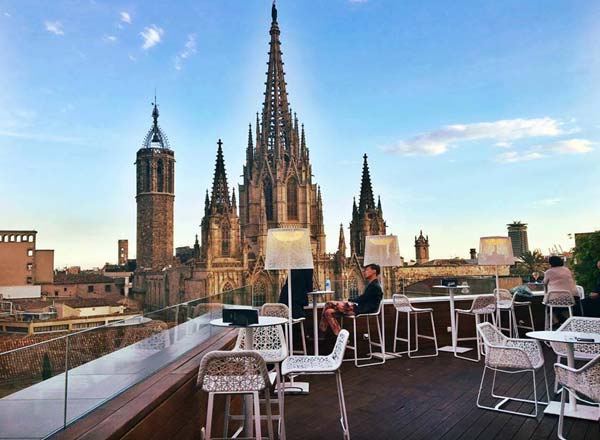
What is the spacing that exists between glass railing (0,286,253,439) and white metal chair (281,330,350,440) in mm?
1046

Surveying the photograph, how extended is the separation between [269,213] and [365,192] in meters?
12.5

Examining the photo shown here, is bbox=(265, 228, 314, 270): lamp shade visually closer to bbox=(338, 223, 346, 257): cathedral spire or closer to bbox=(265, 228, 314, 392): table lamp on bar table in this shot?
bbox=(265, 228, 314, 392): table lamp on bar table

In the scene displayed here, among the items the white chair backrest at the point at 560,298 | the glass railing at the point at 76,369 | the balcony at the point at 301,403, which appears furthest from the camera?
the white chair backrest at the point at 560,298

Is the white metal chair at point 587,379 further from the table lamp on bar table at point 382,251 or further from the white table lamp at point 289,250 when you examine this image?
the table lamp on bar table at point 382,251

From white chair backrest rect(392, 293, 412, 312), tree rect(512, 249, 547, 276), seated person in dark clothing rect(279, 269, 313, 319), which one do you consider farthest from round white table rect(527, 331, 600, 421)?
tree rect(512, 249, 547, 276)

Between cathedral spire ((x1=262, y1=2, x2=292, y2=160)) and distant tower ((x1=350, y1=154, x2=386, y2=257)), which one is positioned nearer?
cathedral spire ((x1=262, y1=2, x2=292, y2=160))

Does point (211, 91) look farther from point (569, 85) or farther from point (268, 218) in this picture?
point (268, 218)

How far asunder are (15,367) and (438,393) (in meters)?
4.75

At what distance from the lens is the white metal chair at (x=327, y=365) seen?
385 cm

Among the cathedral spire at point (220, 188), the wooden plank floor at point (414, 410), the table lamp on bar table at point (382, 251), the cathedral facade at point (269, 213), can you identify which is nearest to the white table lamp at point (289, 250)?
the wooden plank floor at point (414, 410)

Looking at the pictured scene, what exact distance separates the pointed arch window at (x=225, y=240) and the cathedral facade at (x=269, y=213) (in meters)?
0.10

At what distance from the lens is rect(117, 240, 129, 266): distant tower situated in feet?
285

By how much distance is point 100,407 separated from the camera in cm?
278

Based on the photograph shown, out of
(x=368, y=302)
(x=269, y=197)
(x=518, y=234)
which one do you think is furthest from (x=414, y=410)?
(x=518, y=234)
